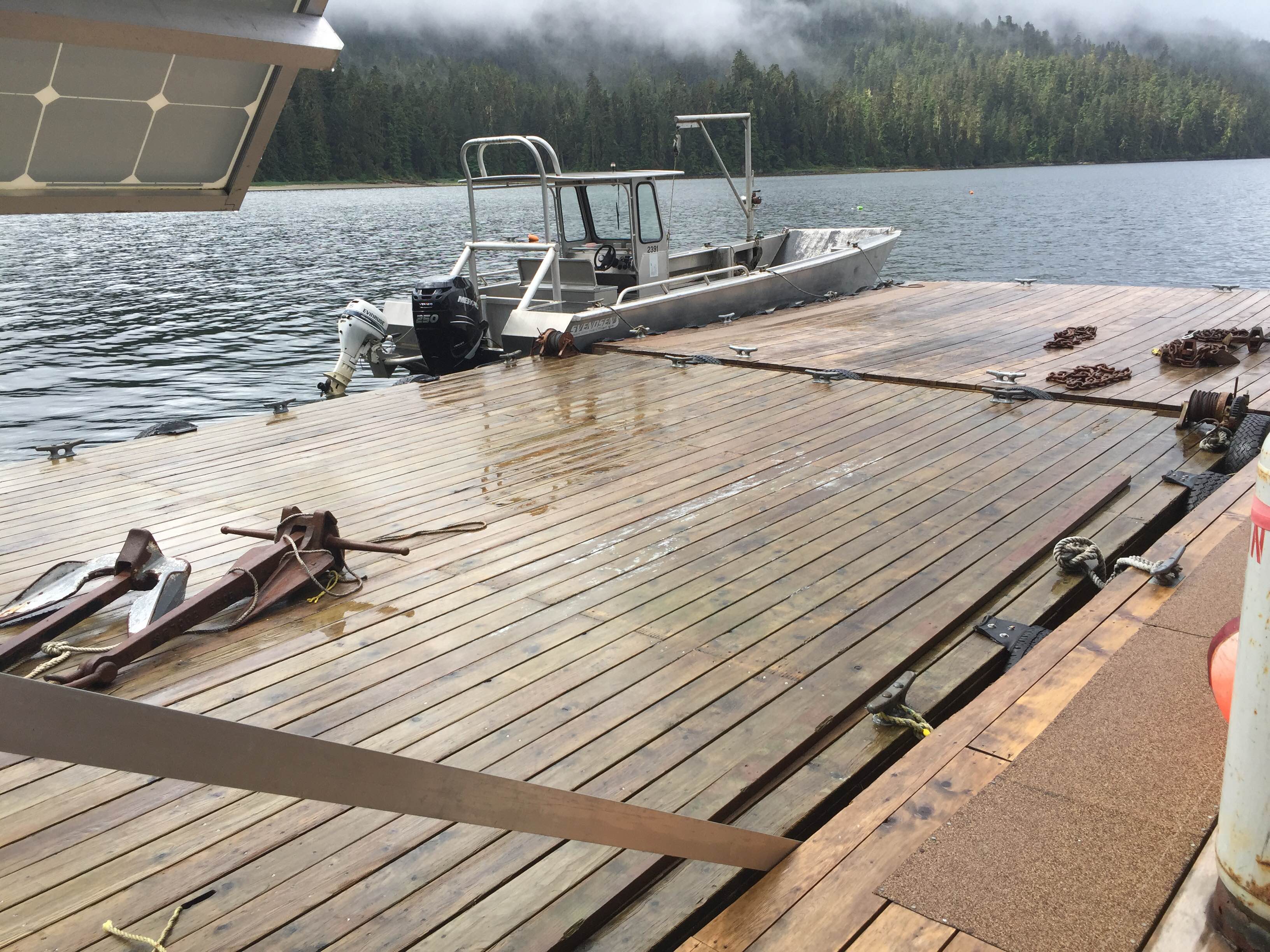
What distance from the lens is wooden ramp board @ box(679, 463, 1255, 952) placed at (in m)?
1.79

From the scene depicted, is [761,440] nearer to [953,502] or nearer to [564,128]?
[953,502]

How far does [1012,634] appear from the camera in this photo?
126 inches

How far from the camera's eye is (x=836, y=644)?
3.18m

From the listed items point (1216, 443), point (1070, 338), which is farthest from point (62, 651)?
point (1070, 338)

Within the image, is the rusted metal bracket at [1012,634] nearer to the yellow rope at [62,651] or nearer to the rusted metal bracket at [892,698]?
the rusted metal bracket at [892,698]

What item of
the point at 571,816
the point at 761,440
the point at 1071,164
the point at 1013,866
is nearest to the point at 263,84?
the point at 571,816

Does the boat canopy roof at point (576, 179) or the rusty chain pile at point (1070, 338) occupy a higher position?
the boat canopy roof at point (576, 179)

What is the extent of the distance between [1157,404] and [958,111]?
325 ft

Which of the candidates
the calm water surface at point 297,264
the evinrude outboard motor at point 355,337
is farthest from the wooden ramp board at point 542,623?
the calm water surface at point 297,264

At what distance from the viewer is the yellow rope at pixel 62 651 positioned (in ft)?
10.4

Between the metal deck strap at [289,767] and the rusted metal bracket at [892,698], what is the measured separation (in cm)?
107

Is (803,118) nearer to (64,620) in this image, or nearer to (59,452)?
(59,452)

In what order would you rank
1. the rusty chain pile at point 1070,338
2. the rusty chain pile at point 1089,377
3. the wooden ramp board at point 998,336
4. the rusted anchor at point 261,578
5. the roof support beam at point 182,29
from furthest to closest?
the rusty chain pile at point 1070,338 → the wooden ramp board at point 998,336 → the rusty chain pile at point 1089,377 → the rusted anchor at point 261,578 → the roof support beam at point 182,29

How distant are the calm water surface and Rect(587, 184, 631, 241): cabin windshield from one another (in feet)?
13.7
